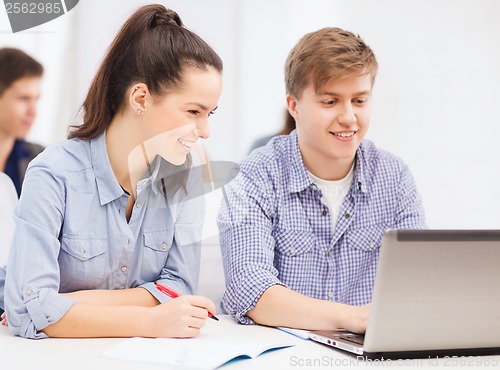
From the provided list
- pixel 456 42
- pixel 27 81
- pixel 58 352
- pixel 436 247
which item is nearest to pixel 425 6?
pixel 456 42

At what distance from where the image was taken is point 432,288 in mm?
999

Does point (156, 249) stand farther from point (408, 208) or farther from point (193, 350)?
point (408, 208)

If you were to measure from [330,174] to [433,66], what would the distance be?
1.47 metres

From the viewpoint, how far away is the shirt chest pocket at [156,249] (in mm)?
1410

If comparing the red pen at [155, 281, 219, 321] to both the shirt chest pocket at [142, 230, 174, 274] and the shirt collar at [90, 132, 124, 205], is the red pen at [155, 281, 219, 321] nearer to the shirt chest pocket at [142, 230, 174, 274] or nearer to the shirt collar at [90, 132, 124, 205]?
the shirt chest pocket at [142, 230, 174, 274]

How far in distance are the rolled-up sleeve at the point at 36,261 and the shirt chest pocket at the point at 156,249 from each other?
0.20 m

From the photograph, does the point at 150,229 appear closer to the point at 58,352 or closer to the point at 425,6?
the point at 58,352

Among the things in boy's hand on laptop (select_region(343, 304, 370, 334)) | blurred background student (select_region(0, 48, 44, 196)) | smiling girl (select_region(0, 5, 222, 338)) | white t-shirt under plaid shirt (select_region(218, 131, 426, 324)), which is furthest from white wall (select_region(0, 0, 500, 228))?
boy's hand on laptop (select_region(343, 304, 370, 334))

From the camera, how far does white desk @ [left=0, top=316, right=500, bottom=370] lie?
98cm

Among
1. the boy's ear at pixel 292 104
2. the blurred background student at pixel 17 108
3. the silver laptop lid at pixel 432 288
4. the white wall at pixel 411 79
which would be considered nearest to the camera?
the silver laptop lid at pixel 432 288

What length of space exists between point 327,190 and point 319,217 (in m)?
0.09

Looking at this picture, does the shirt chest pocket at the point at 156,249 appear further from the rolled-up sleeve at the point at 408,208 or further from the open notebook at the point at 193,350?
the rolled-up sleeve at the point at 408,208

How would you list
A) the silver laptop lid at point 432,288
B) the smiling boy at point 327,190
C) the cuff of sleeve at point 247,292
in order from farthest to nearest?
the smiling boy at point 327,190, the cuff of sleeve at point 247,292, the silver laptop lid at point 432,288

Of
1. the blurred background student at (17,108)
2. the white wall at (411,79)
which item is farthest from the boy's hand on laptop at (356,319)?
the blurred background student at (17,108)
